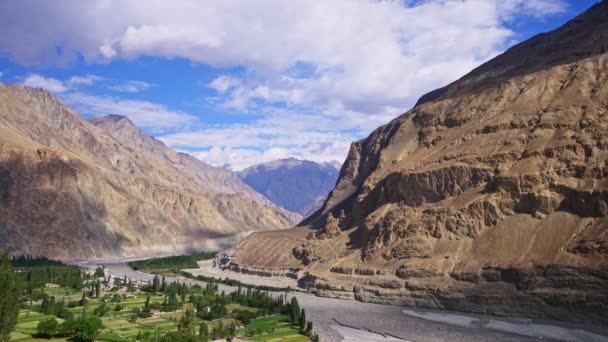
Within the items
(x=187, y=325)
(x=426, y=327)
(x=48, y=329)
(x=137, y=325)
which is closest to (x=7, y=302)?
(x=48, y=329)

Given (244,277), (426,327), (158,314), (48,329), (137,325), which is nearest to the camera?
(48,329)

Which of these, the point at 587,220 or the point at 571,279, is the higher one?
the point at 587,220

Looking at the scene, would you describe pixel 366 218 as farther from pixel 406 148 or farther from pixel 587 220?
pixel 587 220

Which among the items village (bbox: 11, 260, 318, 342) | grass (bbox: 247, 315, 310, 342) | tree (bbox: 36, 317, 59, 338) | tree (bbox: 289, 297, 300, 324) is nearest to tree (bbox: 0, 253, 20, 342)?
tree (bbox: 36, 317, 59, 338)

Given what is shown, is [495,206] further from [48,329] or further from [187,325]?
[48,329]

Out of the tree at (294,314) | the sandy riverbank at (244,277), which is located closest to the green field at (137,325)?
the tree at (294,314)

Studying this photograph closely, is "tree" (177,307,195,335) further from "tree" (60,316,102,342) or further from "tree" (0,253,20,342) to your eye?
"tree" (0,253,20,342)

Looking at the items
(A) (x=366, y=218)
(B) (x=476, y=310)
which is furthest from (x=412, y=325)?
(A) (x=366, y=218)
